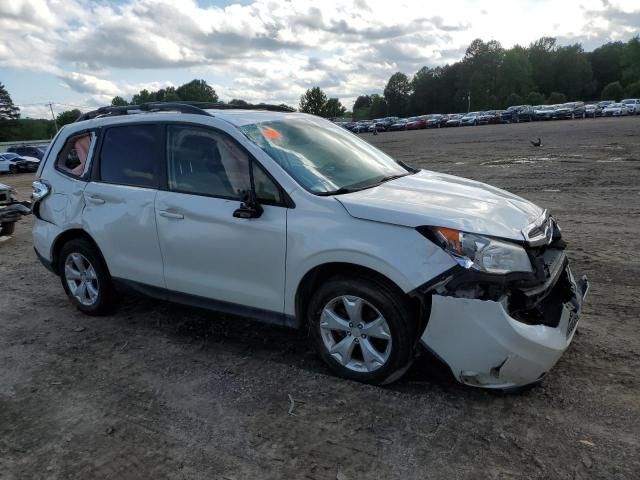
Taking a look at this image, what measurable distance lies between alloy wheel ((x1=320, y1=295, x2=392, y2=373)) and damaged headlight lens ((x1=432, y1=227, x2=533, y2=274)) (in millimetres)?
632

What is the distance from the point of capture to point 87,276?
5.17 meters

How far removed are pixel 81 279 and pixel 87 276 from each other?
0.10 metres

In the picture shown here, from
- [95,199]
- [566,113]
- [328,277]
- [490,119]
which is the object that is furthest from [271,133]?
[490,119]

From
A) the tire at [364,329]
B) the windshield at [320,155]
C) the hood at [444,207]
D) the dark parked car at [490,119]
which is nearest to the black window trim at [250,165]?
the windshield at [320,155]

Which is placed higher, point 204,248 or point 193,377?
point 204,248

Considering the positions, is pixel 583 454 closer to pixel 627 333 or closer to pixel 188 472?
pixel 627 333

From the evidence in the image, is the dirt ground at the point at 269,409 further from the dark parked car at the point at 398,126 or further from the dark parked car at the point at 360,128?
the dark parked car at the point at 360,128

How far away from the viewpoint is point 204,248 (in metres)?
4.14

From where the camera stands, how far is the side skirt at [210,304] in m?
3.91

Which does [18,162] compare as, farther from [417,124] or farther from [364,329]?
[417,124]

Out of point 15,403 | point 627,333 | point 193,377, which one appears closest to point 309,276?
point 193,377

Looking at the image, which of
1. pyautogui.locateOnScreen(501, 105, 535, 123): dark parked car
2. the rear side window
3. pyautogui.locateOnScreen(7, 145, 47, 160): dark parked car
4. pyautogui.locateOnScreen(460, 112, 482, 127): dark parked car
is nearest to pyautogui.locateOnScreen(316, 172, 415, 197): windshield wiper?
the rear side window

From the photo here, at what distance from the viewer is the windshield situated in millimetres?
3902

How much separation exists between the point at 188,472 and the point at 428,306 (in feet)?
5.46
